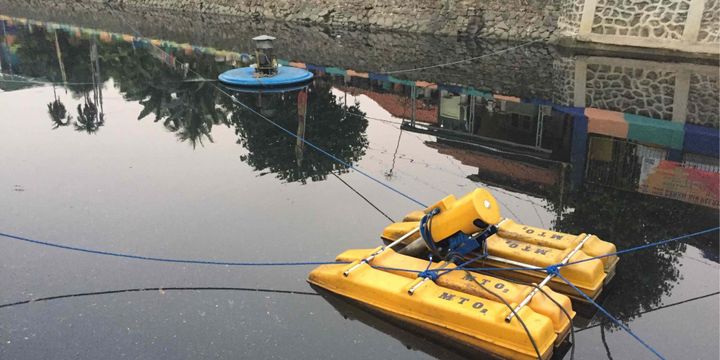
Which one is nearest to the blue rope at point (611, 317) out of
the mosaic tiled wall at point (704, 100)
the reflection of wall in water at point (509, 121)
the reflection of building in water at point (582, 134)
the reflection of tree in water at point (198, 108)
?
the reflection of building in water at point (582, 134)

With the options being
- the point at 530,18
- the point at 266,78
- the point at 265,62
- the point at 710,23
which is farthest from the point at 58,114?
the point at 710,23

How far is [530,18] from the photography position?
21.3m

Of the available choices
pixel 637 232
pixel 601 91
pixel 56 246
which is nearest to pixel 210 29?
pixel 601 91

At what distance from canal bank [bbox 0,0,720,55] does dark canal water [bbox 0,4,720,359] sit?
1.44 meters

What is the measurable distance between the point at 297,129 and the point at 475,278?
22.5ft

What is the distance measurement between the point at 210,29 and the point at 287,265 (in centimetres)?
2313

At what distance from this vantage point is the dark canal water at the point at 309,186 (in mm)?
5242

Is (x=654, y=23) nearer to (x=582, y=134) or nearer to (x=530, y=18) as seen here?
(x=530, y=18)

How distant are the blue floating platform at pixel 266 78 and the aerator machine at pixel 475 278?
8.74 m

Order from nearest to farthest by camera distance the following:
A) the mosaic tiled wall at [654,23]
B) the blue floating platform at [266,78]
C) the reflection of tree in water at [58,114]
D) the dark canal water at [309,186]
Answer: the dark canal water at [309,186] < the reflection of tree in water at [58,114] < the blue floating platform at [266,78] < the mosaic tiled wall at [654,23]

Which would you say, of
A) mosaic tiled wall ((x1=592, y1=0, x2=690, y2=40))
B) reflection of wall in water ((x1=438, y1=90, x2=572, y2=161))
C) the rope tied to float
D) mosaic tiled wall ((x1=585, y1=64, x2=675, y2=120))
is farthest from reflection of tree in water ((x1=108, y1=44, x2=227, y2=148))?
mosaic tiled wall ((x1=592, y1=0, x2=690, y2=40))

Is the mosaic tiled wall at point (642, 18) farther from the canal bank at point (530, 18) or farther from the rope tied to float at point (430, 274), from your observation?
the rope tied to float at point (430, 274)

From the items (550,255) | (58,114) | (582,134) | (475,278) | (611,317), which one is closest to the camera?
(475,278)

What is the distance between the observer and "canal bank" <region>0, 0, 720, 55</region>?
1669cm
